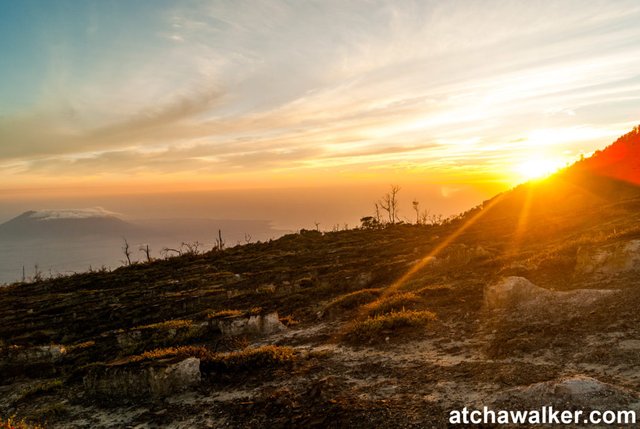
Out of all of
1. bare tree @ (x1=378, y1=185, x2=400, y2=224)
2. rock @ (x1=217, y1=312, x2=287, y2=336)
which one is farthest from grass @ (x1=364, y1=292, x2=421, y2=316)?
bare tree @ (x1=378, y1=185, x2=400, y2=224)

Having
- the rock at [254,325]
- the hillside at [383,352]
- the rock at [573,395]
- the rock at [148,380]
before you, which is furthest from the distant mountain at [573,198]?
the rock at [148,380]

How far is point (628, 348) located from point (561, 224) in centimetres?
2566

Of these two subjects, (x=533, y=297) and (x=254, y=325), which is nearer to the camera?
(x=533, y=297)

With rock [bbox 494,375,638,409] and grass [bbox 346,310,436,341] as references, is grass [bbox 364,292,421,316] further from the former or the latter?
rock [bbox 494,375,638,409]

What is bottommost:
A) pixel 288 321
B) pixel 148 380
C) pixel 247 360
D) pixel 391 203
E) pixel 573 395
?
pixel 288 321

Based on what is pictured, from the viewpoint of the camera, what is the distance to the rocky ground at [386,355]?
9.84 metres

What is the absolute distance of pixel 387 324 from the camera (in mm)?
16125

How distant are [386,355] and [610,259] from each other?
409 inches

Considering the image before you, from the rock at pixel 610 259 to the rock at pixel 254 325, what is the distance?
14143 millimetres

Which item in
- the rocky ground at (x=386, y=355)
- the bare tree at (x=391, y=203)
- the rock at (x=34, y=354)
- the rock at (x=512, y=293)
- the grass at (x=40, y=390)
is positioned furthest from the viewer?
the bare tree at (x=391, y=203)

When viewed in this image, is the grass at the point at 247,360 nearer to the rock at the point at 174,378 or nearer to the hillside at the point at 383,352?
the hillside at the point at 383,352

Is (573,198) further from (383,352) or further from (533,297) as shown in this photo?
(383,352)

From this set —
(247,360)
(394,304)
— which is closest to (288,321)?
(394,304)

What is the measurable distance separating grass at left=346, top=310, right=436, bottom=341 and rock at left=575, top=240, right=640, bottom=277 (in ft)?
22.9
